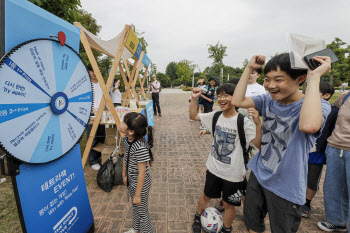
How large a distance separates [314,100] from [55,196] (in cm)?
221

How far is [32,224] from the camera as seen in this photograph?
4.65ft

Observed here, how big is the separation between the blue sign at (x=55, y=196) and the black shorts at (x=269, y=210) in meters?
1.79

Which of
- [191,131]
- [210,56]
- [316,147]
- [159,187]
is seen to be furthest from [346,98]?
[210,56]

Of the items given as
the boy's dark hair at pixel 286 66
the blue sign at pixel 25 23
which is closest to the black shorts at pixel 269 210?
the boy's dark hair at pixel 286 66

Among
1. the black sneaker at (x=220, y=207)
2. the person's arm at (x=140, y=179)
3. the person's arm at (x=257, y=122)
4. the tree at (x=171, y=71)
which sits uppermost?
the tree at (x=171, y=71)

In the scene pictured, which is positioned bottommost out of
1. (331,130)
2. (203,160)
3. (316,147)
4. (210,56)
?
(203,160)

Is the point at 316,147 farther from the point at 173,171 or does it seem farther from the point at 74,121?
the point at 74,121

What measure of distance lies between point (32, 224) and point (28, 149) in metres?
0.64

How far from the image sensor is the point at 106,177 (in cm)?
316

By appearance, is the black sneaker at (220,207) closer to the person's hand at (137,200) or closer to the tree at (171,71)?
the person's hand at (137,200)

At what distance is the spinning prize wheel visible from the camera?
44.6 inches

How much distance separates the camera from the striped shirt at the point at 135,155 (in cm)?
185

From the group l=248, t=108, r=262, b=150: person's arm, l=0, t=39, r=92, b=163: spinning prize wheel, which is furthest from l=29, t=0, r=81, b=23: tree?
l=248, t=108, r=262, b=150: person's arm

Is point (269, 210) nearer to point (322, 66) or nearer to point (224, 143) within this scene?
point (224, 143)
